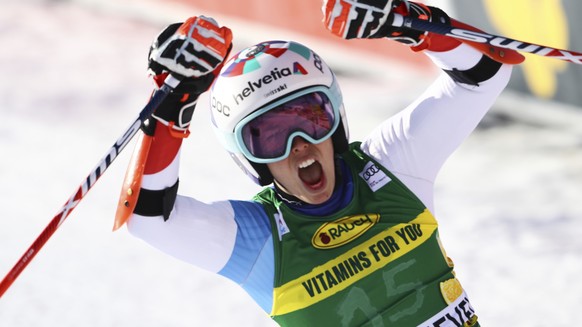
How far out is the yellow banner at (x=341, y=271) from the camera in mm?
3170

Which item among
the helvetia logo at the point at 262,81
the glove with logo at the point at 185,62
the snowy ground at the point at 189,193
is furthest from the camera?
the snowy ground at the point at 189,193

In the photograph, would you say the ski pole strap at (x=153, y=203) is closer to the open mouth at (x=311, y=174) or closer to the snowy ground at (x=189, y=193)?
the open mouth at (x=311, y=174)

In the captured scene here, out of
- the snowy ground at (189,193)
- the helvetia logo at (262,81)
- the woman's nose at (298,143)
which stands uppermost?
the helvetia logo at (262,81)

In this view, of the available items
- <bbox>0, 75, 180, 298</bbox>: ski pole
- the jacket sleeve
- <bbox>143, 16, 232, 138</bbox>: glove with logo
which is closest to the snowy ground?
the jacket sleeve

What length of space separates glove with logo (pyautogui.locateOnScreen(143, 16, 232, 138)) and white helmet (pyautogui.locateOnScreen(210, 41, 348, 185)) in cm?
9

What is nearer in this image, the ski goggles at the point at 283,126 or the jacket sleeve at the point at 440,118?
the ski goggles at the point at 283,126

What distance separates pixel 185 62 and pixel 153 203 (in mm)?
404

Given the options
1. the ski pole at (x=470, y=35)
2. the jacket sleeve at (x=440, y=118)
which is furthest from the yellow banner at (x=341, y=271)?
the ski pole at (x=470, y=35)

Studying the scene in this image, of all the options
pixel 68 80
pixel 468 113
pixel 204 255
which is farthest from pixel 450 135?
pixel 68 80

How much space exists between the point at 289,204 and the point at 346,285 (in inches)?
11.7

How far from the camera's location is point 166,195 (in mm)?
3062

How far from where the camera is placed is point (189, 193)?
6.57m

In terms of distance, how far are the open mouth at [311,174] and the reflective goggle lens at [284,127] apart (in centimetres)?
8

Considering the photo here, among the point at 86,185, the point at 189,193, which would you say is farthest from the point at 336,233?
the point at 189,193
